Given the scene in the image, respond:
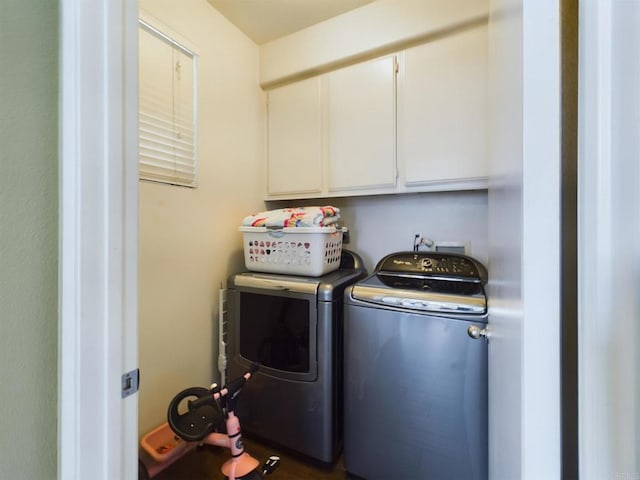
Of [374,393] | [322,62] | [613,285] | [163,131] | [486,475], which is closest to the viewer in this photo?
[613,285]

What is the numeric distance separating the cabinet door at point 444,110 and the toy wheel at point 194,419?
1458mm

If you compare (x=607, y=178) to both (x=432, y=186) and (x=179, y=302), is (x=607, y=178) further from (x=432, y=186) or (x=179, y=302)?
(x=179, y=302)

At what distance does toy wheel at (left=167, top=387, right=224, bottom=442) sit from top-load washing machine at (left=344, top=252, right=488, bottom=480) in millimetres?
577

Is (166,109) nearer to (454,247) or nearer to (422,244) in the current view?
(422,244)

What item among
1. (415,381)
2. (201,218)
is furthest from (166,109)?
(415,381)

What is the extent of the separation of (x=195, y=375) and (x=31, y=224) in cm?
129

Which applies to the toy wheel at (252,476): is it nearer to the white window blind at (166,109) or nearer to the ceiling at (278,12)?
the white window blind at (166,109)

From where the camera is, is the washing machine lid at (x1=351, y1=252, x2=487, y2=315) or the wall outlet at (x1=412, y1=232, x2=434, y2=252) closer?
the washing machine lid at (x1=351, y1=252, x2=487, y2=315)

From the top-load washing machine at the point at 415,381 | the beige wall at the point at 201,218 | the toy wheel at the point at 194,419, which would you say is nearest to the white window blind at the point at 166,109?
the beige wall at the point at 201,218

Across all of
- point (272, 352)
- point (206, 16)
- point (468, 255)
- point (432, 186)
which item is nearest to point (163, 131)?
point (206, 16)

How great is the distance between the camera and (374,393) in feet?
3.81

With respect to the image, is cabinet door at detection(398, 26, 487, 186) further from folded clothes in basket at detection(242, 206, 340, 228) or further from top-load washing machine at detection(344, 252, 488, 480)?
top-load washing machine at detection(344, 252, 488, 480)

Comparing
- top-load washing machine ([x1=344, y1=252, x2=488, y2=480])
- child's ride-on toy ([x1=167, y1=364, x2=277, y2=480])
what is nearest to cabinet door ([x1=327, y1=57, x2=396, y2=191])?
top-load washing machine ([x1=344, y1=252, x2=488, y2=480])

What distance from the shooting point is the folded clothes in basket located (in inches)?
55.5
